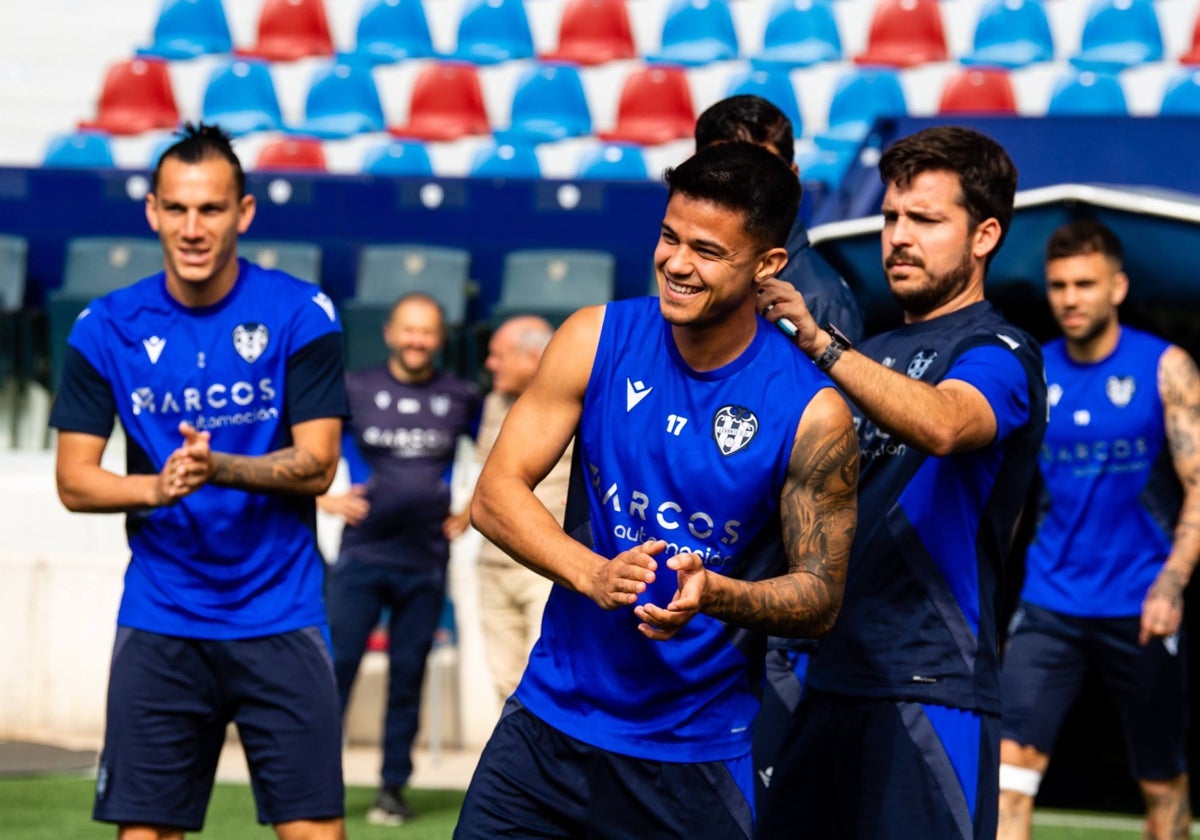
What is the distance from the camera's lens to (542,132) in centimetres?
1311

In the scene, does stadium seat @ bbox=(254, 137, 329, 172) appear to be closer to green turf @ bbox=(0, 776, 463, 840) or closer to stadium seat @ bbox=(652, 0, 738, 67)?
stadium seat @ bbox=(652, 0, 738, 67)

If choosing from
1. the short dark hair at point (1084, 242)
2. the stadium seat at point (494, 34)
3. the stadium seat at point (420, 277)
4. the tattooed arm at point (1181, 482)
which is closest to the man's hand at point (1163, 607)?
the tattooed arm at point (1181, 482)

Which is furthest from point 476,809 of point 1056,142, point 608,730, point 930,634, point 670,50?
point 670,50

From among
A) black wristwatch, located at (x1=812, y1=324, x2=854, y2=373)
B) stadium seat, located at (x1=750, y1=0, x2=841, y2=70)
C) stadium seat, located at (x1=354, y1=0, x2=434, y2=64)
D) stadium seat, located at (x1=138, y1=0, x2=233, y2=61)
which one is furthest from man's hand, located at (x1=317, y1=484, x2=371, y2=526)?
stadium seat, located at (x1=138, y1=0, x2=233, y2=61)

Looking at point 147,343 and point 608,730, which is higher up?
point 147,343

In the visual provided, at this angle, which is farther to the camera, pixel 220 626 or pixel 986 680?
pixel 220 626

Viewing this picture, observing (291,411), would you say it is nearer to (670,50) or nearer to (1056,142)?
(1056,142)

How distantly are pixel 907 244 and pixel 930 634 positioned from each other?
0.80 metres

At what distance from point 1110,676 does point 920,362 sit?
8.63 feet

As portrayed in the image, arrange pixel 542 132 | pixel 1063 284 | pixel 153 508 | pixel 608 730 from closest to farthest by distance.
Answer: pixel 608 730
pixel 153 508
pixel 1063 284
pixel 542 132

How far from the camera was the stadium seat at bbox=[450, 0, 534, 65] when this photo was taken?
14039mm

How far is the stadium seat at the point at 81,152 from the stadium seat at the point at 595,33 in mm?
3553

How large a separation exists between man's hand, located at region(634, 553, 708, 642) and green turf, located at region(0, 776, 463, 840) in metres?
4.18

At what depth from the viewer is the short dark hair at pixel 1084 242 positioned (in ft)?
18.7
